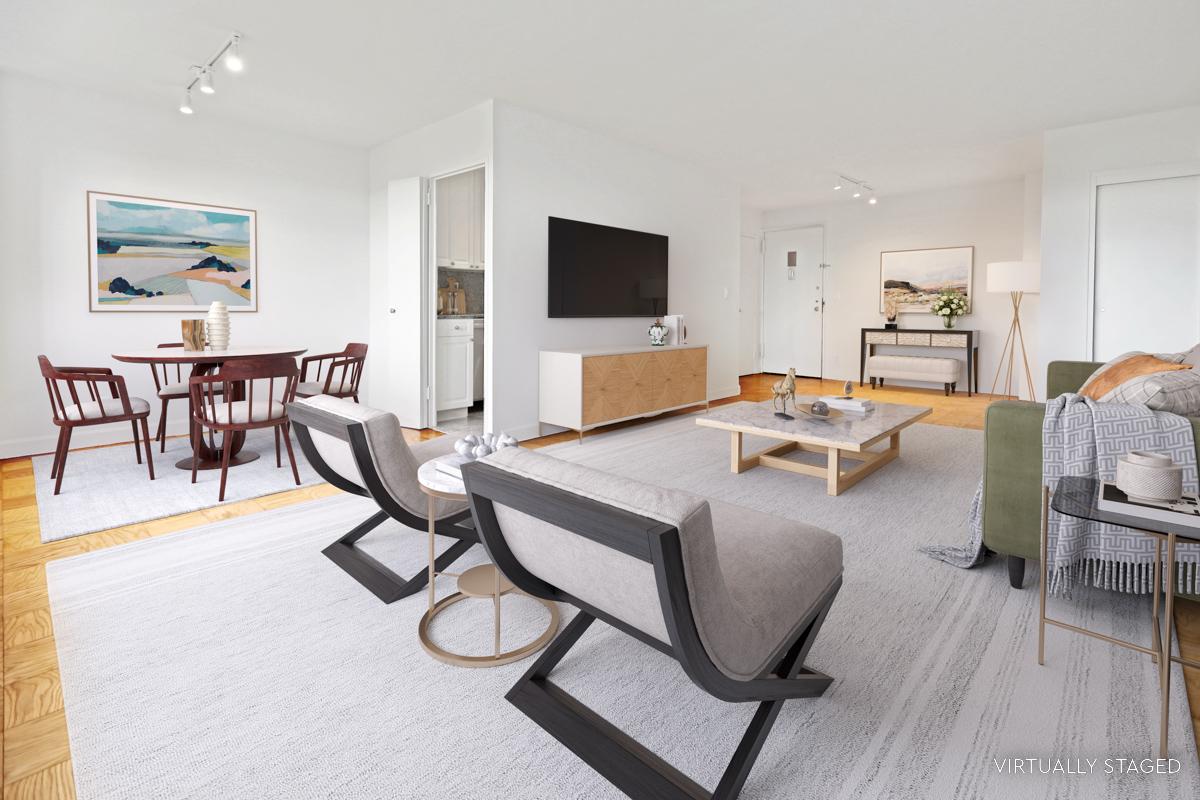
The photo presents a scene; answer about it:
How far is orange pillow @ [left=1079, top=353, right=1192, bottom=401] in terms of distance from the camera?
8.94ft

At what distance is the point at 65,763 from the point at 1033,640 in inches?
105

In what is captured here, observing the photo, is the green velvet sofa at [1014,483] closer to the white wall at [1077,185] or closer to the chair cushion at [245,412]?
the chair cushion at [245,412]

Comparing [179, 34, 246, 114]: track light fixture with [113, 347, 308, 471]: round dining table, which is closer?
[179, 34, 246, 114]: track light fixture

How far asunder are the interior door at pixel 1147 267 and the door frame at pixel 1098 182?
24mm

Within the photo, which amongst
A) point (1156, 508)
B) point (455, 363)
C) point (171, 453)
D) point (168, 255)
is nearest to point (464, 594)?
point (1156, 508)

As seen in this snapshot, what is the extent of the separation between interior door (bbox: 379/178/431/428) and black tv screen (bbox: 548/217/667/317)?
1.14m

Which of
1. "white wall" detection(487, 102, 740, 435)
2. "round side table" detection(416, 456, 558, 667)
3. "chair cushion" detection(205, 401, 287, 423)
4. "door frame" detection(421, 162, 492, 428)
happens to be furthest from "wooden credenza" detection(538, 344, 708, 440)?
"round side table" detection(416, 456, 558, 667)

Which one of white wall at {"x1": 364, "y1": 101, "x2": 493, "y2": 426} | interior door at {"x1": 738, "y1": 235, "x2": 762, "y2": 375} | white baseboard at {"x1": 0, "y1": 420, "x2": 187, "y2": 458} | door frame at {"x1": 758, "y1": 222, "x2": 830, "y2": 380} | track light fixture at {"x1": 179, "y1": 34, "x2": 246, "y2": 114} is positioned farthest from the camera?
interior door at {"x1": 738, "y1": 235, "x2": 762, "y2": 375}

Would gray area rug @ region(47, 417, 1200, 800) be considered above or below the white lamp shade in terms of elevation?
below

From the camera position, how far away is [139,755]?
1493 mm

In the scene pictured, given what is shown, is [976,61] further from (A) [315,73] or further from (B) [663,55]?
(A) [315,73]

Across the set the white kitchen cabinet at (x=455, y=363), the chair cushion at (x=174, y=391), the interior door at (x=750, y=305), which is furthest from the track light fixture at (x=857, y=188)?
the chair cushion at (x=174, y=391)

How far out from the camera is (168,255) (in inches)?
195

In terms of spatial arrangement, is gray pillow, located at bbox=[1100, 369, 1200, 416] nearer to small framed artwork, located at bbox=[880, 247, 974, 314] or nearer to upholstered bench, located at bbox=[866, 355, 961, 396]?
upholstered bench, located at bbox=[866, 355, 961, 396]
